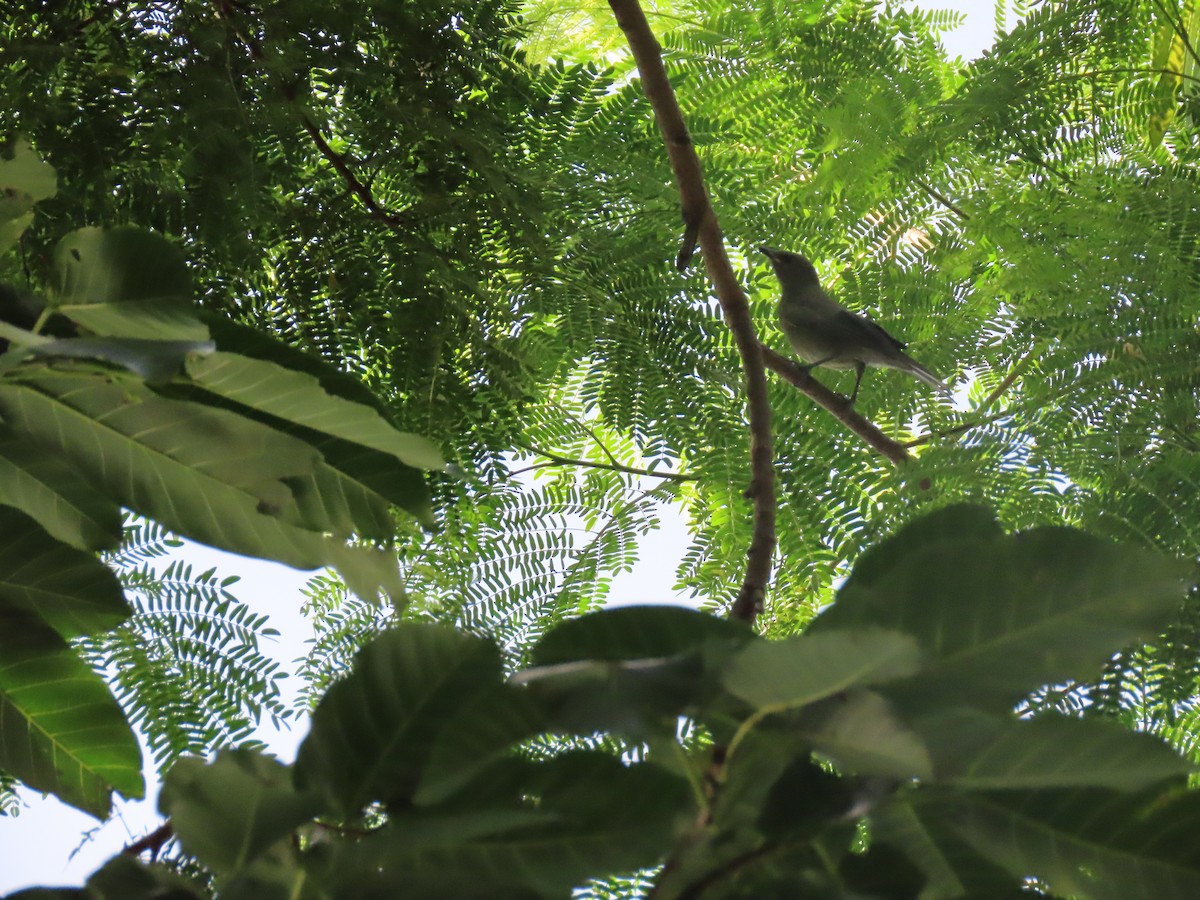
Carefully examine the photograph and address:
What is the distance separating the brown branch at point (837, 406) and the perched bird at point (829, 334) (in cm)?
3

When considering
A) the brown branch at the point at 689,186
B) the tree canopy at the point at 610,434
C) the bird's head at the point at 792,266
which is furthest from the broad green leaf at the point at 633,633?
the bird's head at the point at 792,266

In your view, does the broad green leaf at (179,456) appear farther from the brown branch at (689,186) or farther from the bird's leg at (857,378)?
the bird's leg at (857,378)

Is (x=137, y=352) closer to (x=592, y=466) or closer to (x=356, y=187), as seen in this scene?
(x=356, y=187)

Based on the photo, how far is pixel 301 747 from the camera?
1.38ft

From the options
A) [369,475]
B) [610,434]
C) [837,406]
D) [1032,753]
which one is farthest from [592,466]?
[1032,753]

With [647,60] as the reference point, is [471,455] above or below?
below

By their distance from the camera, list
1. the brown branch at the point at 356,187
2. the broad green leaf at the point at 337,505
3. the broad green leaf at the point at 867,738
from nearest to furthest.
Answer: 1. the broad green leaf at the point at 867,738
2. the broad green leaf at the point at 337,505
3. the brown branch at the point at 356,187

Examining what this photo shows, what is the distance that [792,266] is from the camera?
7.07ft

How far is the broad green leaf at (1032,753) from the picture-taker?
0.37m

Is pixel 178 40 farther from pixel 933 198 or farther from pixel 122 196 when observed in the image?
pixel 933 198

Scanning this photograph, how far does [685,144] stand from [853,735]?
56.6 inches

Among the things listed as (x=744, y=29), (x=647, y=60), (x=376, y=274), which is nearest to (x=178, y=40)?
(x=376, y=274)

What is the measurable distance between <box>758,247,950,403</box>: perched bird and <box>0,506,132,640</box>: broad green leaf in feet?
4.66

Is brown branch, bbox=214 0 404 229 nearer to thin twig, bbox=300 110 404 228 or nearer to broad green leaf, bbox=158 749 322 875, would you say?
thin twig, bbox=300 110 404 228
